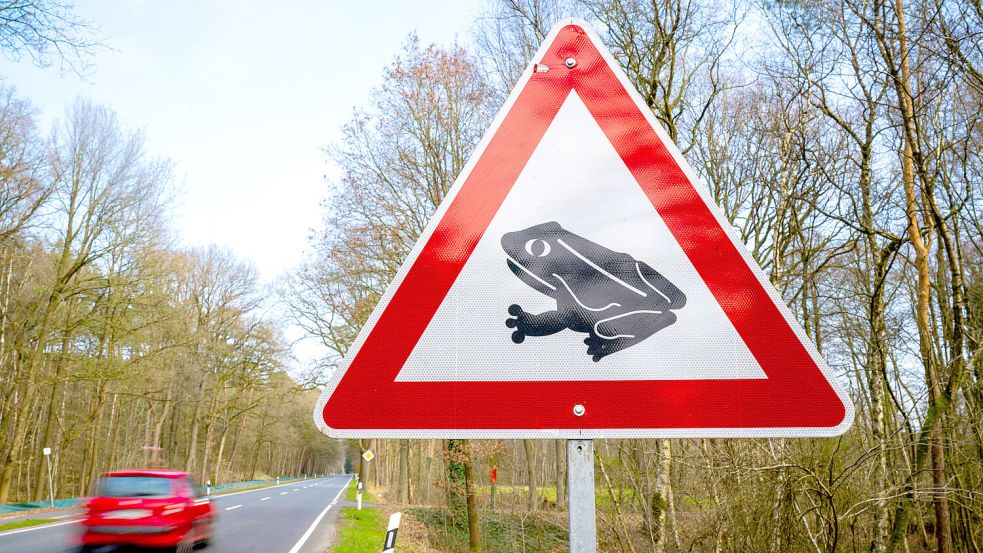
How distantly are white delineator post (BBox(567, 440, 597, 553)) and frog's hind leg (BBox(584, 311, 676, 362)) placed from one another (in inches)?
8.0

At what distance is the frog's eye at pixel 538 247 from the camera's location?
4.56 ft

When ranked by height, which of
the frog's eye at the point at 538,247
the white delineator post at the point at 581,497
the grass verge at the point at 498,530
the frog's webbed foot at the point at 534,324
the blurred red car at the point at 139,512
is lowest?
the grass verge at the point at 498,530

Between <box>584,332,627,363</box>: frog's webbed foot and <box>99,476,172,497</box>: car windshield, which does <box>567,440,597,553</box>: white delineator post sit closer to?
<box>584,332,627,363</box>: frog's webbed foot

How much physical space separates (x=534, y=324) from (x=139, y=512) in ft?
34.7

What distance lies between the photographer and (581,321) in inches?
52.4

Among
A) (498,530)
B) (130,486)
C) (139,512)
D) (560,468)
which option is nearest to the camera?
(139,512)

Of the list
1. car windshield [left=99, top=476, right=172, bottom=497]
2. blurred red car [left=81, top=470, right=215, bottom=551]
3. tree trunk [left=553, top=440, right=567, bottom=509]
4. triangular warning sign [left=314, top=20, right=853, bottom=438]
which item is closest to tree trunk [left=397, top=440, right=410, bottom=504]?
tree trunk [left=553, top=440, right=567, bottom=509]

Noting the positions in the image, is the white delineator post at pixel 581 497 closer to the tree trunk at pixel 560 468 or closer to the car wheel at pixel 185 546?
Answer: the car wheel at pixel 185 546

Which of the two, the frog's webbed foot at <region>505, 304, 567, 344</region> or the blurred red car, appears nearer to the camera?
the frog's webbed foot at <region>505, 304, 567, 344</region>

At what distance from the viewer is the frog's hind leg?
4.32ft

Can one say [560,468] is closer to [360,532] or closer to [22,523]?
[360,532]

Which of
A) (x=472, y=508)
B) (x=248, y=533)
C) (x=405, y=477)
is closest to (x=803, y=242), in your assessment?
(x=472, y=508)

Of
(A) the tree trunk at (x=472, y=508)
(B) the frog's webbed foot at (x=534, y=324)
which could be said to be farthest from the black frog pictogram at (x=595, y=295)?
(A) the tree trunk at (x=472, y=508)

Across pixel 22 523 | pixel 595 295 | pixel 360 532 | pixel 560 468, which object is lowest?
pixel 360 532
